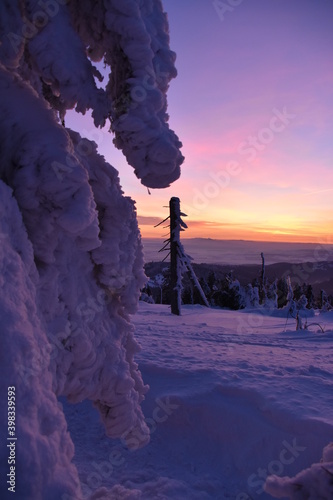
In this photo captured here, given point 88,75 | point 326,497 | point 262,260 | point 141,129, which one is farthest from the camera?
point 262,260

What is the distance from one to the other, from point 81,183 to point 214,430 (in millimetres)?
3572

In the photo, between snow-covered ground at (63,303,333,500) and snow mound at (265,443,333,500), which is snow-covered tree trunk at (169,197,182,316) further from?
snow mound at (265,443,333,500)

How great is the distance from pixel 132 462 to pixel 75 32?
175 inches

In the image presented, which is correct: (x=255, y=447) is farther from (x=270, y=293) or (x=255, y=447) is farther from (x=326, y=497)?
(x=270, y=293)

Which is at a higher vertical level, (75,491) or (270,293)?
(75,491)

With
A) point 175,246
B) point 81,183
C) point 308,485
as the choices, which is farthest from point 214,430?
point 175,246

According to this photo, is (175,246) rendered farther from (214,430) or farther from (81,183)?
(81,183)

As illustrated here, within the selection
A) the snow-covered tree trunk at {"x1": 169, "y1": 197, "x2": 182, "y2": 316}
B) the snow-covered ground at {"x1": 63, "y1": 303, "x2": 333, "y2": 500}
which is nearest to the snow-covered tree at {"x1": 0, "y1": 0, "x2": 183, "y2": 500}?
the snow-covered ground at {"x1": 63, "y1": 303, "x2": 333, "y2": 500}

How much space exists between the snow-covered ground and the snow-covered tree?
0.94 metres

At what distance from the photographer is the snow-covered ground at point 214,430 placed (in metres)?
3.68

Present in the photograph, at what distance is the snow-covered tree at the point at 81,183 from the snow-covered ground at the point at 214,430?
937 millimetres

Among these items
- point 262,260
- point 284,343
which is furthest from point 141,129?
point 262,260

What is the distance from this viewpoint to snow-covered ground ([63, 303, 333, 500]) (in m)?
3.68

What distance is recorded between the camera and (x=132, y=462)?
4.07 meters
